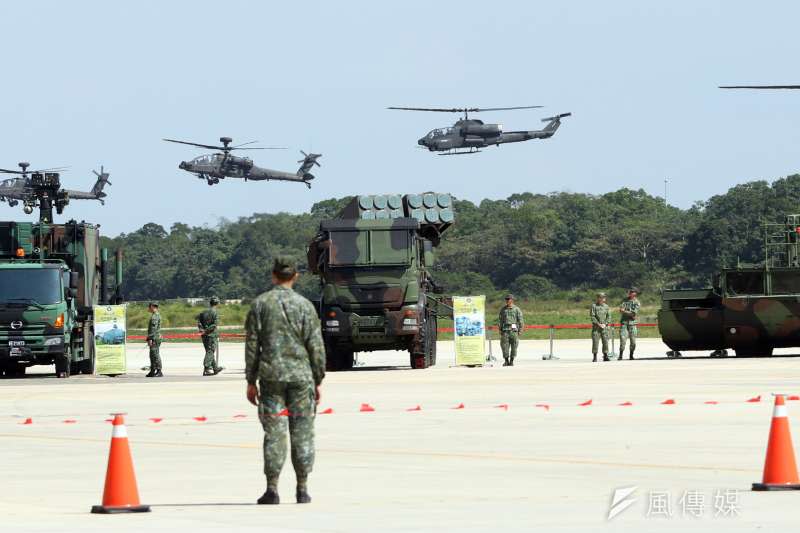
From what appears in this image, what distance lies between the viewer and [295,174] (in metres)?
118

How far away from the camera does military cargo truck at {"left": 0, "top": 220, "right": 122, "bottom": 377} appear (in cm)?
3578

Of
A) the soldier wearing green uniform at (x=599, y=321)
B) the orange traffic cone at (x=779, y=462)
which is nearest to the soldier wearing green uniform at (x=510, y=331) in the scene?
the soldier wearing green uniform at (x=599, y=321)

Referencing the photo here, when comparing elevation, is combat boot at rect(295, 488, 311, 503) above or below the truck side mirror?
below

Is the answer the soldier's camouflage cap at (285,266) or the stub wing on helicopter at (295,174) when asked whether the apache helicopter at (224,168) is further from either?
the soldier's camouflage cap at (285,266)

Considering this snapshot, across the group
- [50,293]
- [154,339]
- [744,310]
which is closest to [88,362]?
[154,339]

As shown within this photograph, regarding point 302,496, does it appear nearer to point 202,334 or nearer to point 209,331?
point 209,331

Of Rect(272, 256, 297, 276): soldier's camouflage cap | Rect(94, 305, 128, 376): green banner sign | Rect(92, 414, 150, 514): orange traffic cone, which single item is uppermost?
Rect(272, 256, 297, 276): soldier's camouflage cap

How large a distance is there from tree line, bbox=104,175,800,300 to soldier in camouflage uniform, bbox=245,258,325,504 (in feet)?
383

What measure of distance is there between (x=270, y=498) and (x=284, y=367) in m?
0.97

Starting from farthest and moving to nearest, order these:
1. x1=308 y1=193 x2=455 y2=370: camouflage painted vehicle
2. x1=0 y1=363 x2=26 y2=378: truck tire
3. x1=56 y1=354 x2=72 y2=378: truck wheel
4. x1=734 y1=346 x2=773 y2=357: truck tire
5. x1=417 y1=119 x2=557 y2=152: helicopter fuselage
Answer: x1=417 y1=119 x2=557 y2=152: helicopter fuselage → x1=734 y1=346 x2=773 y2=357: truck tire → x1=0 y1=363 x2=26 y2=378: truck tire → x1=308 y1=193 x2=455 y2=370: camouflage painted vehicle → x1=56 y1=354 x2=72 y2=378: truck wheel

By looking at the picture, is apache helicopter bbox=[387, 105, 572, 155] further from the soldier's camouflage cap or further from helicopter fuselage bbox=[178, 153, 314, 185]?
the soldier's camouflage cap

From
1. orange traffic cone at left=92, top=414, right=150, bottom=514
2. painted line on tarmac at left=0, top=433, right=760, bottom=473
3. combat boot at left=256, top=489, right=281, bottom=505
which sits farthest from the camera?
painted line on tarmac at left=0, top=433, right=760, bottom=473

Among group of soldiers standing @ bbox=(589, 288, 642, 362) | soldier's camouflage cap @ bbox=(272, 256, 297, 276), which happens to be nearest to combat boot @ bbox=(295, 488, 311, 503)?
soldier's camouflage cap @ bbox=(272, 256, 297, 276)

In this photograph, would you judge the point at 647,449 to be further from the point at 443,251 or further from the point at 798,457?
the point at 443,251
